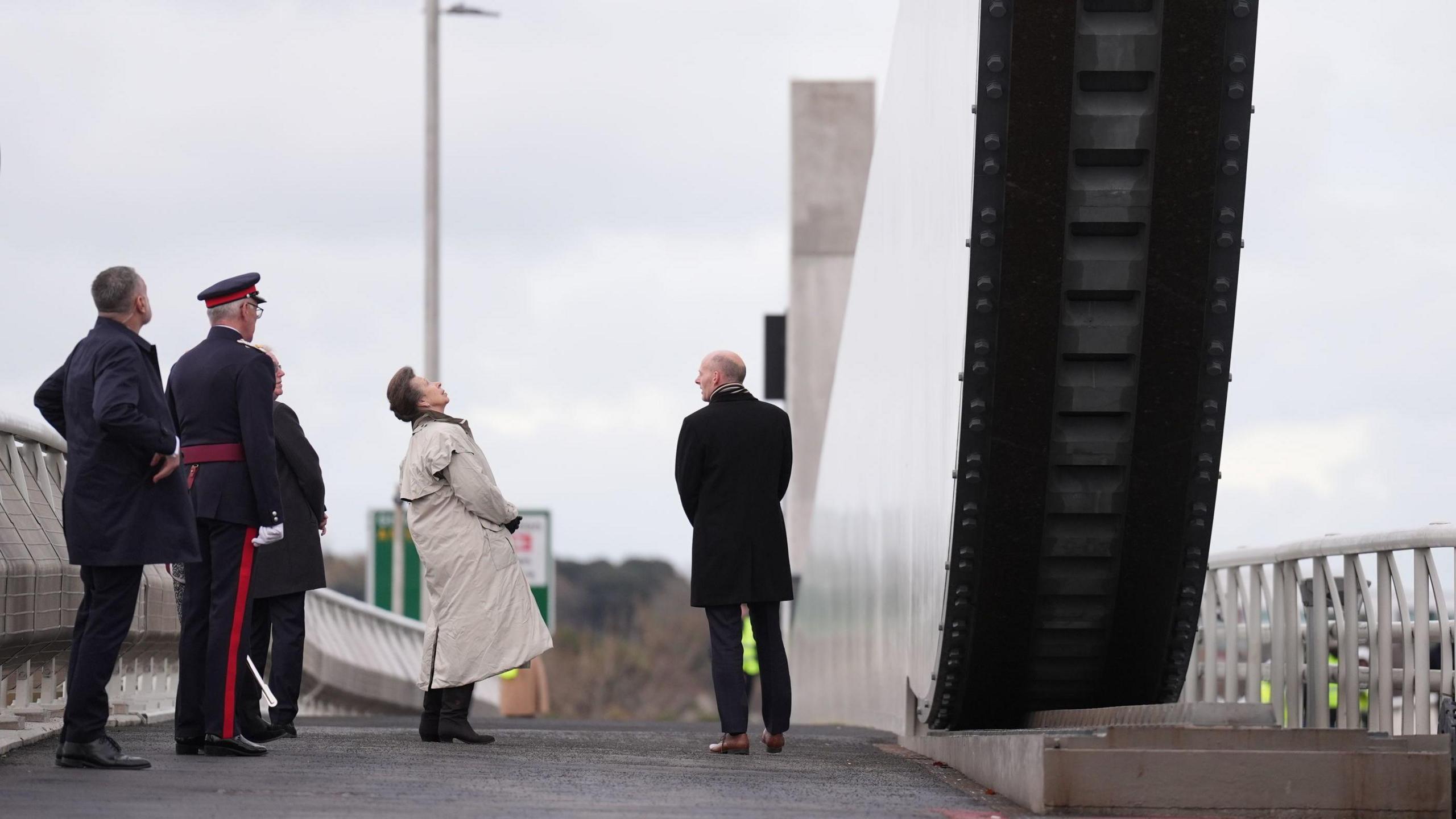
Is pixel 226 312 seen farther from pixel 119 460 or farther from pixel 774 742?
pixel 774 742

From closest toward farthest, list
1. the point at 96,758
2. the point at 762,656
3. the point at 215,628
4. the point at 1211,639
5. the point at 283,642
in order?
the point at 96,758 < the point at 215,628 < the point at 762,656 < the point at 283,642 < the point at 1211,639

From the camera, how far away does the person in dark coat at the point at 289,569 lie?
30.6 feet

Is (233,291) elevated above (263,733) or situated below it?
above

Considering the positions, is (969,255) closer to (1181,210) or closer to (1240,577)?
(1181,210)

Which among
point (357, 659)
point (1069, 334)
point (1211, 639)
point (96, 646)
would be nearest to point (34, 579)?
point (96, 646)

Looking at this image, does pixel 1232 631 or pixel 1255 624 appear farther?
pixel 1232 631

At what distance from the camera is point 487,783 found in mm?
6801

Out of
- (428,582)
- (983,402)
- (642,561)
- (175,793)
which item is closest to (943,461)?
(983,402)

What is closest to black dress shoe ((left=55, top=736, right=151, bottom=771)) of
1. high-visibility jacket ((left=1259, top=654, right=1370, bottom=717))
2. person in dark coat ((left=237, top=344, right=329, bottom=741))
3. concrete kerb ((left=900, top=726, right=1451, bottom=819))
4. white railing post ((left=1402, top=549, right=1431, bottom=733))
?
person in dark coat ((left=237, top=344, right=329, bottom=741))

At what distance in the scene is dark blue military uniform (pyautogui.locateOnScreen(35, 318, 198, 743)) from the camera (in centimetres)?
709

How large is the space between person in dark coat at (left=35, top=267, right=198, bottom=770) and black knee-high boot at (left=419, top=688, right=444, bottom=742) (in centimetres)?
213

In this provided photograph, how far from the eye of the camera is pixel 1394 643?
28.2ft

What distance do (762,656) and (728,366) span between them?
128 cm

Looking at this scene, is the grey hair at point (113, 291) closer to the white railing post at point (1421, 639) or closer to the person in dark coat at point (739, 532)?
the person in dark coat at point (739, 532)
